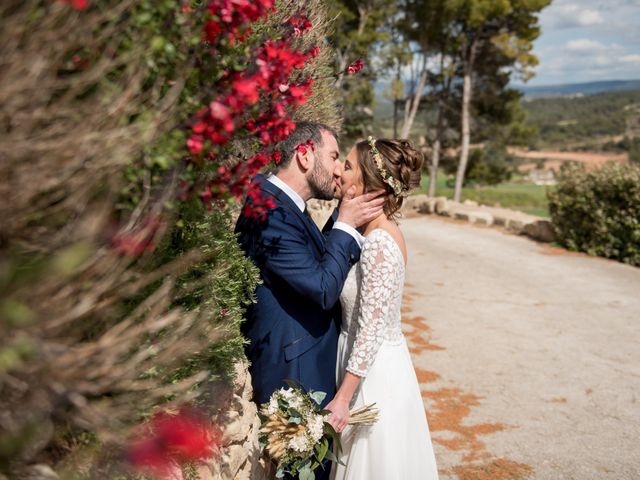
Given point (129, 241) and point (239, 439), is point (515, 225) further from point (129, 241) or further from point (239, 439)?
point (129, 241)

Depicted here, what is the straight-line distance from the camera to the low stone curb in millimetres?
15148

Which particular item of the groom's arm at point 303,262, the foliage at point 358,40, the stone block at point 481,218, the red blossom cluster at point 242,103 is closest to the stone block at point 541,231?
the stone block at point 481,218

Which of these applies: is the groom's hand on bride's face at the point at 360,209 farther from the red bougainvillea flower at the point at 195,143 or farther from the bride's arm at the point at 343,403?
the red bougainvillea flower at the point at 195,143

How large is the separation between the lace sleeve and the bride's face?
425 mm

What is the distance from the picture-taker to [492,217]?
58.0 feet

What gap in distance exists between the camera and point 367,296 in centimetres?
292

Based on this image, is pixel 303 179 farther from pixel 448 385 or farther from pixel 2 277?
pixel 448 385

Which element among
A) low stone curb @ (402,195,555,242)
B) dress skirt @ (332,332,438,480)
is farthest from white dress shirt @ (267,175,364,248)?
low stone curb @ (402,195,555,242)

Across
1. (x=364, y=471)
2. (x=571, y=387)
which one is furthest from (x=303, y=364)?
(x=571, y=387)

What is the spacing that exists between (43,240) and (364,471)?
8.01 feet

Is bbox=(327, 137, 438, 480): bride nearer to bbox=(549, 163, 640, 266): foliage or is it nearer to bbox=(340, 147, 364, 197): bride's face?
bbox=(340, 147, 364, 197): bride's face

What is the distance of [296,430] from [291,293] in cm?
70

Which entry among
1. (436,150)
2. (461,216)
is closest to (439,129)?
(436,150)

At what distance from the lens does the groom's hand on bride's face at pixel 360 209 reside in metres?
2.95
